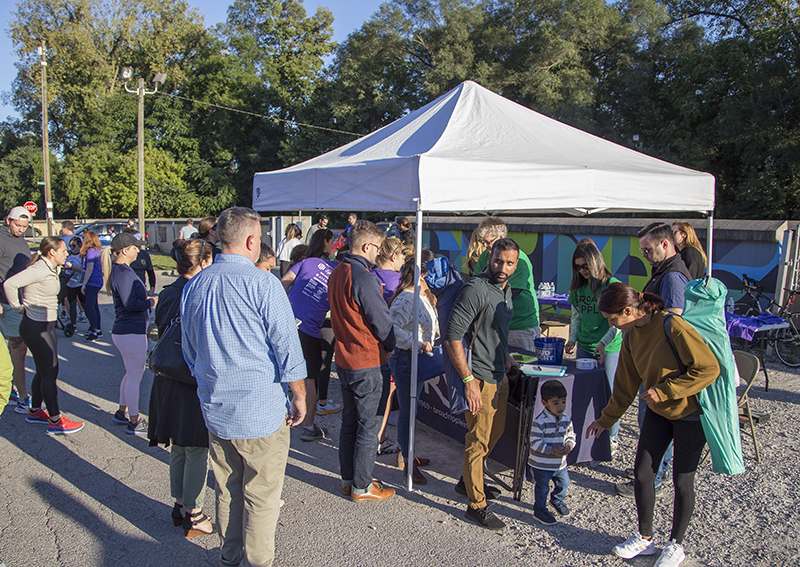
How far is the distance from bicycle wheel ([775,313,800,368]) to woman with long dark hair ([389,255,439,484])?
557 centimetres

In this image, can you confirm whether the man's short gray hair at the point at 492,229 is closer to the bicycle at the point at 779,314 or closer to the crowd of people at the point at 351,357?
the crowd of people at the point at 351,357

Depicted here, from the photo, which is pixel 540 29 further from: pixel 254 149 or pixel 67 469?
pixel 67 469

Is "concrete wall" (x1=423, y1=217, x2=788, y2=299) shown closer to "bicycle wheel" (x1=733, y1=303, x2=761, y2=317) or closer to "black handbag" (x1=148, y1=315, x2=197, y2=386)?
"bicycle wheel" (x1=733, y1=303, x2=761, y2=317)

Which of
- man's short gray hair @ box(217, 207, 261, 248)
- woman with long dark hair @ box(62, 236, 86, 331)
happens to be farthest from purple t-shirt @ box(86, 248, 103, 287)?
man's short gray hair @ box(217, 207, 261, 248)

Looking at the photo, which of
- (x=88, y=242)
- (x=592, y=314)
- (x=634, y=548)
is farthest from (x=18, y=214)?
(x=634, y=548)

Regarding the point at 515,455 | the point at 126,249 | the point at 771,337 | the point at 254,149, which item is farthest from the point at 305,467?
the point at 254,149

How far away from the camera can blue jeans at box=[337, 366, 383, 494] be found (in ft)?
11.7

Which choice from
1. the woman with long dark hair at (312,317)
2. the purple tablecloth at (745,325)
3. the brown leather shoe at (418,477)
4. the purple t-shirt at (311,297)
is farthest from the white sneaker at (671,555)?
the purple tablecloth at (745,325)

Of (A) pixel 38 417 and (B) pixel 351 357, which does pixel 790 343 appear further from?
(A) pixel 38 417

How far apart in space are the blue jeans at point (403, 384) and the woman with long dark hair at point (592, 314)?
145 centimetres

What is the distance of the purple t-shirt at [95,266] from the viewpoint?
845 centimetres

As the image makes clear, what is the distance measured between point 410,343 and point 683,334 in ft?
5.80

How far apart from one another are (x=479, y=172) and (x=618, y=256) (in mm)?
7251

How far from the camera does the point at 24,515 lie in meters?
3.56
